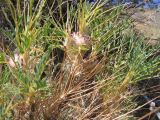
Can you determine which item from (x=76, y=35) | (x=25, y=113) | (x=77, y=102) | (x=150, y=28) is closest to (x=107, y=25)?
(x=76, y=35)

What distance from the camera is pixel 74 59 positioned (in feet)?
5.67

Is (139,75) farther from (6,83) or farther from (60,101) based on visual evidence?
(6,83)

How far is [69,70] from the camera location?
171 cm

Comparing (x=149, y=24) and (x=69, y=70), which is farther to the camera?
(x=149, y=24)

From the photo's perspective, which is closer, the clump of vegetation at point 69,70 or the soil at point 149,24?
the clump of vegetation at point 69,70

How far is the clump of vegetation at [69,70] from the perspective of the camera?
1.54 metres

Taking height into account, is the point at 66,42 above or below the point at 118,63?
above

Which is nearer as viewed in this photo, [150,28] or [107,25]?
[107,25]

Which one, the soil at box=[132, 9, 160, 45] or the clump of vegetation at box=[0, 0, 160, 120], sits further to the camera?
the soil at box=[132, 9, 160, 45]

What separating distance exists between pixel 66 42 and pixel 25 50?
0.78 ft

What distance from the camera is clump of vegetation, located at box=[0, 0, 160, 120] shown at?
154 cm

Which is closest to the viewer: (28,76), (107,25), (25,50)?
(28,76)

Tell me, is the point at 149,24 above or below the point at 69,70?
below

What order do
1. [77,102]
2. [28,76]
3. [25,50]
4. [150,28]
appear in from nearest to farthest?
[28,76] < [25,50] < [77,102] < [150,28]
